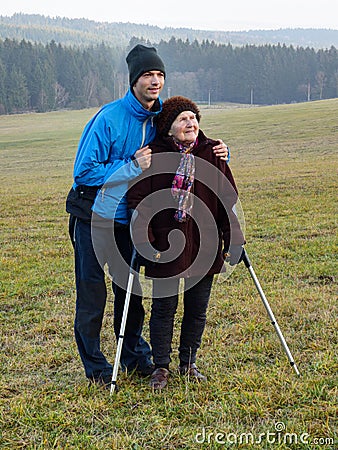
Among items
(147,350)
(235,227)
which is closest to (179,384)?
(147,350)

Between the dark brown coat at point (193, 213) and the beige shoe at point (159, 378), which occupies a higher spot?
the dark brown coat at point (193, 213)

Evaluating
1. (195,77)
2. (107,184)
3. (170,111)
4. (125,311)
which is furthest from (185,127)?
(195,77)

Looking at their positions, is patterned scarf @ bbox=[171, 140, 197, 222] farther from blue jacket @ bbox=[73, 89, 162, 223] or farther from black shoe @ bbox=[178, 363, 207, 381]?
black shoe @ bbox=[178, 363, 207, 381]

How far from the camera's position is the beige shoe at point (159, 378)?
4648 mm

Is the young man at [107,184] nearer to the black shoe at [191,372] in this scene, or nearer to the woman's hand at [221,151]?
the woman's hand at [221,151]

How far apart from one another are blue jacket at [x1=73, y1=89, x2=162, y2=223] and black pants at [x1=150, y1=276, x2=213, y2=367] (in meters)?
0.70

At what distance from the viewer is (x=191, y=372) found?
15.8 ft

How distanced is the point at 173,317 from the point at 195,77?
116 metres

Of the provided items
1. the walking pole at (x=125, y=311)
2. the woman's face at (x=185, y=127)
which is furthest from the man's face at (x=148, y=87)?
the walking pole at (x=125, y=311)

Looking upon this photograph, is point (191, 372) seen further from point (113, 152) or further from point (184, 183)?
point (113, 152)

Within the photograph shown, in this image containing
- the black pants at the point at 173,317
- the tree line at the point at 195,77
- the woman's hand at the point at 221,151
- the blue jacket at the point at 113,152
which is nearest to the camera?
the blue jacket at the point at 113,152

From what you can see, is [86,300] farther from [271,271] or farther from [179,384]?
[271,271]

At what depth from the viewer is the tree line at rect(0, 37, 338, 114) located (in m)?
102

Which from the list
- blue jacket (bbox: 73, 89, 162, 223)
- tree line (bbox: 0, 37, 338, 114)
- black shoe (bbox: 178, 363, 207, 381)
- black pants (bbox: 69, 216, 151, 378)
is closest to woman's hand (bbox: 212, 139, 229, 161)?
blue jacket (bbox: 73, 89, 162, 223)
